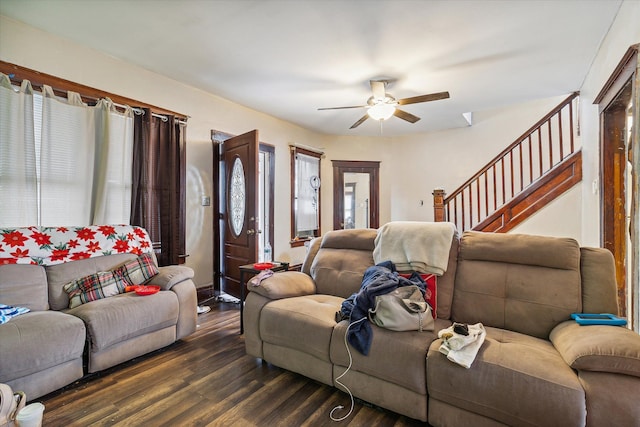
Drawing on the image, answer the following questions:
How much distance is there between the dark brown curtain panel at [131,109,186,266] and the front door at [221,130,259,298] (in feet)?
2.00

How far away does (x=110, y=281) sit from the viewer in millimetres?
2502

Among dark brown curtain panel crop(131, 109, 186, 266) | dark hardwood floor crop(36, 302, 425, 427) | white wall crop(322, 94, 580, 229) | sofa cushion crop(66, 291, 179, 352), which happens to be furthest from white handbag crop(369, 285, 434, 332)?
white wall crop(322, 94, 580, 229)

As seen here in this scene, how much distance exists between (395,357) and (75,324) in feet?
6.63

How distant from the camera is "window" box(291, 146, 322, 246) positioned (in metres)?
5.33

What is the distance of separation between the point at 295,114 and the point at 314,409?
411 cm

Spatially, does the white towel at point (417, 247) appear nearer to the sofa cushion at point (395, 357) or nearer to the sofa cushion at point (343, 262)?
the sofa cushion at point (343, 262)

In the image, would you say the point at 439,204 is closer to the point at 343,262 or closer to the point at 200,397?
the point at 343,262

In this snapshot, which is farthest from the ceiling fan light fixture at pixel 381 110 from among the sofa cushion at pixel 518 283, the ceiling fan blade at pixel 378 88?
the sofa cushion at pixel 518 283

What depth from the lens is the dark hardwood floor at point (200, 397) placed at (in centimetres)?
168

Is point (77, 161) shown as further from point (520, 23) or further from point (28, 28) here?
point (520, 23)

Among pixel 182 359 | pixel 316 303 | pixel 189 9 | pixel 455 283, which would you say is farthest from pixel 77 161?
pixel 455 283

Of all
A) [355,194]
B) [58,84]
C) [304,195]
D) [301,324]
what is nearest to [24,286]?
[58,84]

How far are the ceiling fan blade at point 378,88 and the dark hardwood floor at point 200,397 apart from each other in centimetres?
304

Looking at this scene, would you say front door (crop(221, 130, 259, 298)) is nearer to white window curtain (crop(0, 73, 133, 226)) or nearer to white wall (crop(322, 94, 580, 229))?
white window curtain (crop(0, 73, 133, 226))
